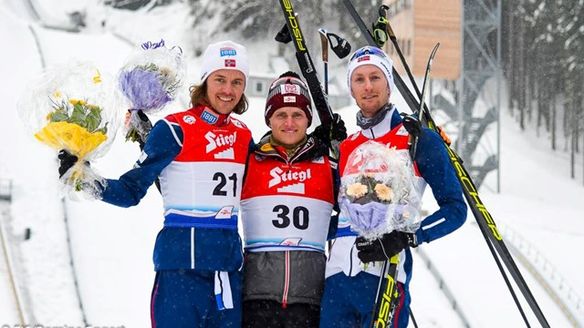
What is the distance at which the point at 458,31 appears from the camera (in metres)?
27.2

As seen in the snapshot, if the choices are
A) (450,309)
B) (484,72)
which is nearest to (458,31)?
(484,72)

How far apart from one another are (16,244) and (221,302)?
15.0 m

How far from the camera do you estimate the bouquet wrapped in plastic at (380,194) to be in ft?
11.3

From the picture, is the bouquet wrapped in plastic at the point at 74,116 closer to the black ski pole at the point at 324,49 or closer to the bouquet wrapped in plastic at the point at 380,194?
the bouquet wrapped in plastic at the point at 380,194

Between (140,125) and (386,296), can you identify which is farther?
(140,125)

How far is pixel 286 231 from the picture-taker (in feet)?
13.4

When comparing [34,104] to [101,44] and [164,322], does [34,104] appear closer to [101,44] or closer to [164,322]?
[164,322]

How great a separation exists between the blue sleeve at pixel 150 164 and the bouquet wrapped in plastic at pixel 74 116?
0.18 m

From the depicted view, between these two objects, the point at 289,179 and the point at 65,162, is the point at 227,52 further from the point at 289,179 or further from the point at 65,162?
the point at 65,162

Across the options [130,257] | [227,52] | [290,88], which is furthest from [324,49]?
[130,257]

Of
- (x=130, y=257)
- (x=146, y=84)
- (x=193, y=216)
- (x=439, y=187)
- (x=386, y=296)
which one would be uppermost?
(x=146, y=84)

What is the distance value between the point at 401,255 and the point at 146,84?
1.70 meters

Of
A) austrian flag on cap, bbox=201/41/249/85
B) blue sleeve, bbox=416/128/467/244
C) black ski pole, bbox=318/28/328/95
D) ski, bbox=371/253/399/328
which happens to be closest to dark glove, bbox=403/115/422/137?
blue sleeve, bbox=416/128/467/244

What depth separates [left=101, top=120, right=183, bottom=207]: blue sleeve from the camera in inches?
151
